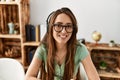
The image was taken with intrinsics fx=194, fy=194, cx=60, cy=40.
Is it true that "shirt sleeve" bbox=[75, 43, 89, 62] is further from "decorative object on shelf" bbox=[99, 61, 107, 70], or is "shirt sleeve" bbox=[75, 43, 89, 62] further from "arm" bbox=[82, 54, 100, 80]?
"decorative object on shelf" bbox=[99, 61, 107, 70]

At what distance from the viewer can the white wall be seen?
240cm

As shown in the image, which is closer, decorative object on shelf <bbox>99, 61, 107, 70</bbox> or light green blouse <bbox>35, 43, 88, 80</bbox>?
light green blouse <bbox>35, 43, 88, 80</bbox>

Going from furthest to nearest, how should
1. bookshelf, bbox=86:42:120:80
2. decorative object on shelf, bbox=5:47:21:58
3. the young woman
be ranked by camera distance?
decorative object on shelf, bbox=5:47:21:58
bookshelf, bbox=86:42:120:80
the young woman

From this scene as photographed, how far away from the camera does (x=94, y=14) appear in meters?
2.46

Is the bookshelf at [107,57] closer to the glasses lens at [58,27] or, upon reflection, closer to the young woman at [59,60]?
the young woman at [59,60]

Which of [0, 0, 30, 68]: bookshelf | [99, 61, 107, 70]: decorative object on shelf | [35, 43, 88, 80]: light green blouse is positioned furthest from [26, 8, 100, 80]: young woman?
[0, 0, 30, 68]: bookshelf

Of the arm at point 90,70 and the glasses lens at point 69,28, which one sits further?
the arm at point 90,70

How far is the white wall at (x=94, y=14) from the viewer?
7.86ft

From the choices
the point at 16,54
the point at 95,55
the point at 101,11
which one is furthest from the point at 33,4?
the point at 95,55

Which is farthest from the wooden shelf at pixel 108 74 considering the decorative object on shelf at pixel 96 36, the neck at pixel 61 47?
the neck at pixel 61 47

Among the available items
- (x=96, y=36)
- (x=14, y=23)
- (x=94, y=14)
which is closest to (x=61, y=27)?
(x=96, y=36)

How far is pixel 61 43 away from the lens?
59.6 inches

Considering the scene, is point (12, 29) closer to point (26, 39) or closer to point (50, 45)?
point (26, 39)

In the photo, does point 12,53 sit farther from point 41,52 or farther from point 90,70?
point 90,70
